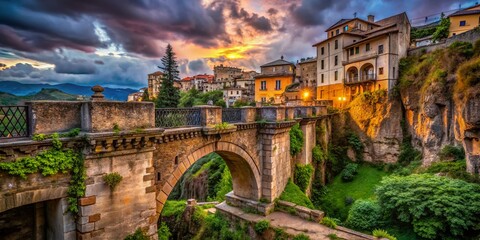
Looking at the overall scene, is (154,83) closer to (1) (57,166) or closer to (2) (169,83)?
(2) (169,83)

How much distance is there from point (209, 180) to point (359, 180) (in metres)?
16.0

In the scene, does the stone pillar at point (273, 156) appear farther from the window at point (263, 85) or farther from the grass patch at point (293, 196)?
the window at point (263, 85)

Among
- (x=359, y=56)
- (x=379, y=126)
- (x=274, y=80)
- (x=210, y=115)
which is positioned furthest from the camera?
(x=274, y=80)


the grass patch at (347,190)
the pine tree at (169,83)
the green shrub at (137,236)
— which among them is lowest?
the grass patch at (347,190)

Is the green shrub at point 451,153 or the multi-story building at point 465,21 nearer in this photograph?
the green shrub at point 451,153

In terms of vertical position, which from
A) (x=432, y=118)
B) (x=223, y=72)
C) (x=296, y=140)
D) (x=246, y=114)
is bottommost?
(x=296, y=140)

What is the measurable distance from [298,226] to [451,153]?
17.3m

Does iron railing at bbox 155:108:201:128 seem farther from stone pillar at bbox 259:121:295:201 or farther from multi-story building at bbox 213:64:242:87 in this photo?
multi-story building at bbox 213:64:242:87

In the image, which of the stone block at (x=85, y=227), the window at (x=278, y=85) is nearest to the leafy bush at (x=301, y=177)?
the stone block at (x=85, y=227)

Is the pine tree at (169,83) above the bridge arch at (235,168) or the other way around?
above

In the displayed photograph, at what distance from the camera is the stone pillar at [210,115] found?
10.2 meters

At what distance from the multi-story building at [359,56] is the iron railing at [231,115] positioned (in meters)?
23.5

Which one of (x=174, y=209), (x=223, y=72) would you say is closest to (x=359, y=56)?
(x=174, y=209)

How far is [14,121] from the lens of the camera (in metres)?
5.74
